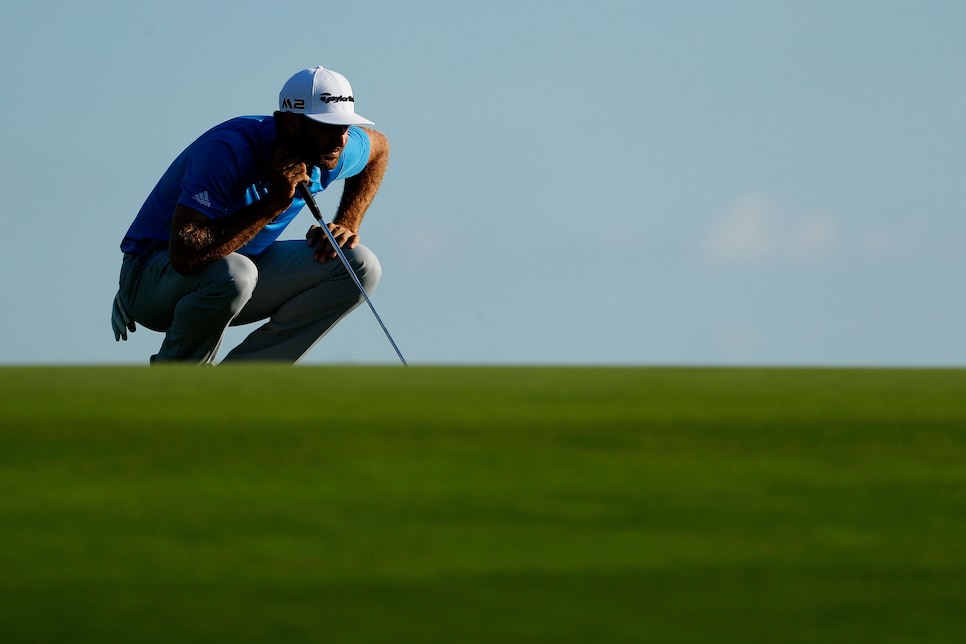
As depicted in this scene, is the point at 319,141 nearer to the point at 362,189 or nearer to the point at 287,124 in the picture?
the point at 287,124

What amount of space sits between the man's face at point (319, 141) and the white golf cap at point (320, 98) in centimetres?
7

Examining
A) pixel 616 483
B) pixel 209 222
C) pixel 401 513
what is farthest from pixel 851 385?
pixel 209 222

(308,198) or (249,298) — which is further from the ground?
(308,198)

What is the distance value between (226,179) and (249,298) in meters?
0.84

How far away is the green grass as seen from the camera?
1.79 metres

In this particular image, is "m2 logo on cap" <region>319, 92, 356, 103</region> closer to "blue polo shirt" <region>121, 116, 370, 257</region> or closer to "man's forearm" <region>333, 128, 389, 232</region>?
"blue polo shirt" <region>121, 116, 370, 257</region>

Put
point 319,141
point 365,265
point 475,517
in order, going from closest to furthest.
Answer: point 475,517 < point 319,141 < point 365,265

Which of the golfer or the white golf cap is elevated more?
the white golf cap

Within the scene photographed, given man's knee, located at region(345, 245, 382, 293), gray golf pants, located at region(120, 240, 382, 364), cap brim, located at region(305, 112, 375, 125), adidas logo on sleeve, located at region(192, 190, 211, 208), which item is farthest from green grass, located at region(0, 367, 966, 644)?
man's knee, located at region(345, 245, 382, 293)

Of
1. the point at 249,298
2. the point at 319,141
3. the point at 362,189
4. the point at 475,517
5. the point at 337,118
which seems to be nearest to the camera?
the point at 475,517

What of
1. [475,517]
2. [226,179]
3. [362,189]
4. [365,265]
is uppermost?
[362,189]

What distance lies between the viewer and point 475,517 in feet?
6.90

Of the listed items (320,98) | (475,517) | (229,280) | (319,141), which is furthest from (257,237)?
(475,517)

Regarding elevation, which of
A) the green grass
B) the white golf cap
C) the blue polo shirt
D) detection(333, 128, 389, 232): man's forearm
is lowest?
the green grass
